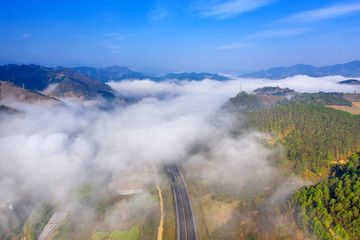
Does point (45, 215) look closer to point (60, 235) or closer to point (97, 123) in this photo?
point (60, 235)

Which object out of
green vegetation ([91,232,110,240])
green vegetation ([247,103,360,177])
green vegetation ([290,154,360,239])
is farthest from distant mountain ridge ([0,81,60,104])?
green vegetation ([290,154,360,239])

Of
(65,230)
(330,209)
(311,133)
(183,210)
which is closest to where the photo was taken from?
(330,209)

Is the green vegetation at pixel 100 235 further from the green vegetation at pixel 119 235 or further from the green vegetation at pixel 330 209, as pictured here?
the green vegetation at pixel 330 209

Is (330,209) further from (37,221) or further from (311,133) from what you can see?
(37,221)

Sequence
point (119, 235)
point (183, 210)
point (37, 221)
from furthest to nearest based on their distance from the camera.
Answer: point (183, 210)
point (37, 221)
point (119, 235)

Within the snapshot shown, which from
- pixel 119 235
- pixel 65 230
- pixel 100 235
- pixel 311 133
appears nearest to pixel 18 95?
pixel 65 230

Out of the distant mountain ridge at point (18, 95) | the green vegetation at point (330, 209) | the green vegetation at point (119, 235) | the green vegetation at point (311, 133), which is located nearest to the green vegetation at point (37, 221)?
the green vegetation at point (119, 235)

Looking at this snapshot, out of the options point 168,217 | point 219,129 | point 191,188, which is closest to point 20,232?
point 168,217
